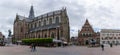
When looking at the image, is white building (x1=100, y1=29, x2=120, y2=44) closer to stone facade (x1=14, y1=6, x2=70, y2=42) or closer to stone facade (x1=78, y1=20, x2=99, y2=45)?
stone facade (x1=78, y1=20, x2=99, y2=45)

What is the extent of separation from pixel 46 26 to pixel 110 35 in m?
46.0

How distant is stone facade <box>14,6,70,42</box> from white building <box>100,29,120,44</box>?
1466 inches

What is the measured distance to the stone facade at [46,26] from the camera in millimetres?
101025

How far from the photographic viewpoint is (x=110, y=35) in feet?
447

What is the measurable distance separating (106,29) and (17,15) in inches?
2289

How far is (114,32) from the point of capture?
137125 millimetres

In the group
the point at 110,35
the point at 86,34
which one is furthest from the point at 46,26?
the point at 110,35

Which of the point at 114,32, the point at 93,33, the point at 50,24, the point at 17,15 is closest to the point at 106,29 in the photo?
Result: the point at 114,32

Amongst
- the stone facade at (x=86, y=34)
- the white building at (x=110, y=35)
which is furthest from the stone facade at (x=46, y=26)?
the white building at (x=110, y=35)

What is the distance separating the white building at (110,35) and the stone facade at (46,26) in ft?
122

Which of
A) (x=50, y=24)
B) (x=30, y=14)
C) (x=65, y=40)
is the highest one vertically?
(x=30, y=14)

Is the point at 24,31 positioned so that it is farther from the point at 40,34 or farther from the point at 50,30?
the point at 50,30

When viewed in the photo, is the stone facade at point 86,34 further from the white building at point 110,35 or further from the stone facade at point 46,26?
the white building at point 110,35

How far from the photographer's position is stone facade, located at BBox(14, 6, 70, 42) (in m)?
101
